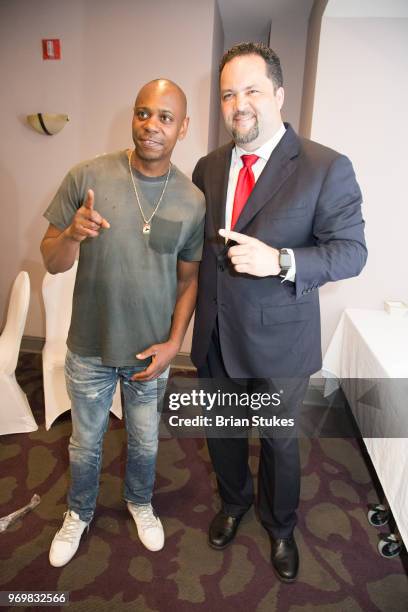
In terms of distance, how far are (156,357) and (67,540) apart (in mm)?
907

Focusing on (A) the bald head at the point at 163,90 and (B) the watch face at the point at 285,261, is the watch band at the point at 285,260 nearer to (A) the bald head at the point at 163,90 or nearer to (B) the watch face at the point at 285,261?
(B) the watch face at the point at 285,261

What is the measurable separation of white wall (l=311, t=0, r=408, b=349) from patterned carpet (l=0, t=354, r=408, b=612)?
4.43 ft

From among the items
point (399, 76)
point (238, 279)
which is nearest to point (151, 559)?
point (238, 279)

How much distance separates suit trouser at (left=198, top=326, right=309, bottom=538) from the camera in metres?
1.57

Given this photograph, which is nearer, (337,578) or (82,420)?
(82,420)

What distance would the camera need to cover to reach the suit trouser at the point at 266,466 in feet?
5.15

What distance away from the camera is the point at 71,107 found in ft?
10.6

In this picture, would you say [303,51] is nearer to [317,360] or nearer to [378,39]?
[378,39]

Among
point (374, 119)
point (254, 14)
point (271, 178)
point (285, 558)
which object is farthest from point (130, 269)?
point (254, 14)

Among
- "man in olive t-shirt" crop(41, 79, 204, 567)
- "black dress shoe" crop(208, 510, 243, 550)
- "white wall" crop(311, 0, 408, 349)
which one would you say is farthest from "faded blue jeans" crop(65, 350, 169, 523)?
"white wall" crop(311, 0, 408, 349)

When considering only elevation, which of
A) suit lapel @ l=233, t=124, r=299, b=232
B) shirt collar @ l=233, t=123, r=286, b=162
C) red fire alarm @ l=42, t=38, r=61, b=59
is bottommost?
suit lapel @ l=233, t=124, r=299, b=232

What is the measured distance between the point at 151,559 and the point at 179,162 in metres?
2.70

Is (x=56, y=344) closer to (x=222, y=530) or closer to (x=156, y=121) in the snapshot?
(x=222, y=530)

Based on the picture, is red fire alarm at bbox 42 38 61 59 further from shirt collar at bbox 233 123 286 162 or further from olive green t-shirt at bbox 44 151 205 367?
shirt collar at bbox 233 123 286 162
